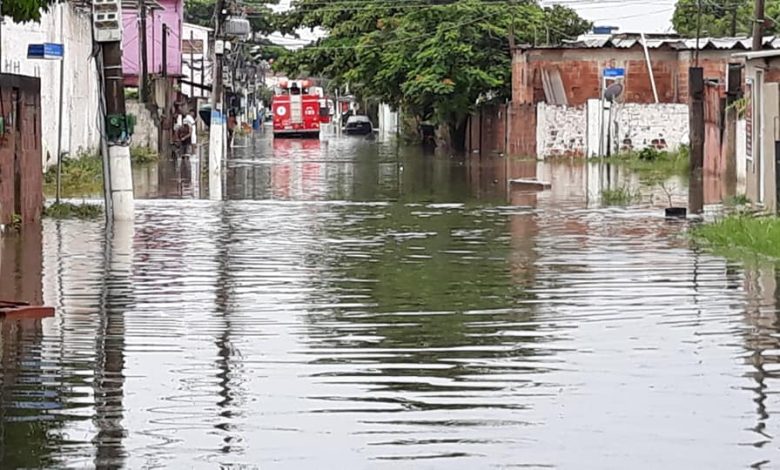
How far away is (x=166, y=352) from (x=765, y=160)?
47.1 feet

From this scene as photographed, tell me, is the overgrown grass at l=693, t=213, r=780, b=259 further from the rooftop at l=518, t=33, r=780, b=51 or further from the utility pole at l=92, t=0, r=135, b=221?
the rooftop at l=518, t=33, r=780, b=51

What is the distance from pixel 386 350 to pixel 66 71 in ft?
117

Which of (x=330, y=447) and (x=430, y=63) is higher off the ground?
(x=430, y=63)

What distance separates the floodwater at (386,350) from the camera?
838 cm

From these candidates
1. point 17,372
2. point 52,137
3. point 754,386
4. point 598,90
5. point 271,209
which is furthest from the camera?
point 598,90

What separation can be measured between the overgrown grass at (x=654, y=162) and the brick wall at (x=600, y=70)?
22.9 ft

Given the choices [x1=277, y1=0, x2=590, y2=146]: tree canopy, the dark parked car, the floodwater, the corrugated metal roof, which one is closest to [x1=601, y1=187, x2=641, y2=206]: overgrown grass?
the floodwater

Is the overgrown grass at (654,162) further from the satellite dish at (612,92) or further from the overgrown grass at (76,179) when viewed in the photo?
the overgrown grass at (76,179)

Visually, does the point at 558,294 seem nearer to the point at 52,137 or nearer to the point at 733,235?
the point at 733,235

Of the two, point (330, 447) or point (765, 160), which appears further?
point (765, 160)

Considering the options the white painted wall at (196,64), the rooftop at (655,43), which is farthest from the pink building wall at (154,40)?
the white painted wall at (196,64)

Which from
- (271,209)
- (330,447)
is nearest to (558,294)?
(330,447)

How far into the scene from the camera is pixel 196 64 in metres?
101

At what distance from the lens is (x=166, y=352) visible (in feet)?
38.1
